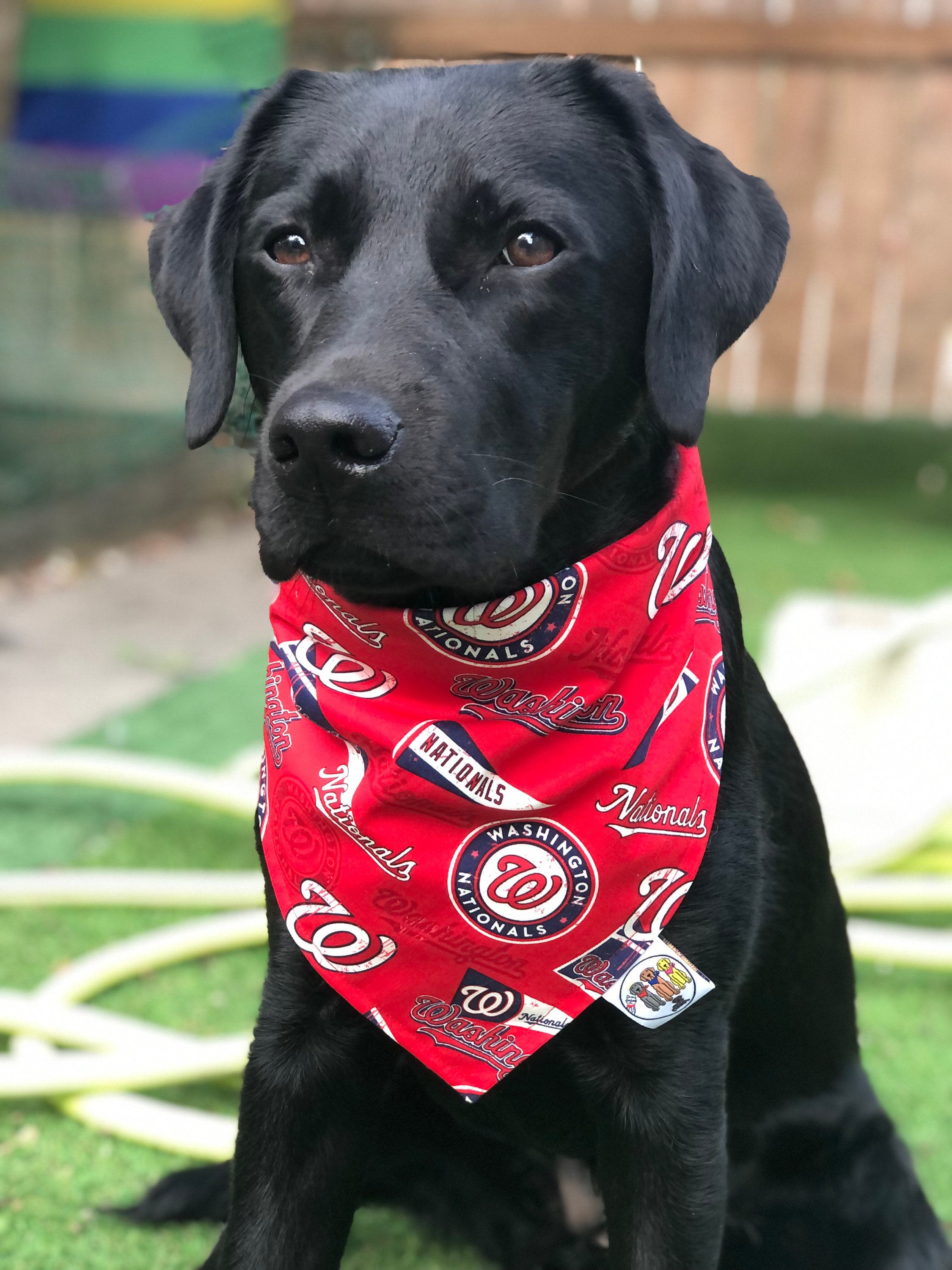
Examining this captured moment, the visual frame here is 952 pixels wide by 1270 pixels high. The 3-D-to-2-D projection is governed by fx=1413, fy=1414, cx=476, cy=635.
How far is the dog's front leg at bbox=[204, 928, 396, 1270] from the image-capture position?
5.14ft

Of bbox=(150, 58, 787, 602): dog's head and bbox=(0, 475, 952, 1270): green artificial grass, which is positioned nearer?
bbox=(150, 58, 787, 602): dog's head

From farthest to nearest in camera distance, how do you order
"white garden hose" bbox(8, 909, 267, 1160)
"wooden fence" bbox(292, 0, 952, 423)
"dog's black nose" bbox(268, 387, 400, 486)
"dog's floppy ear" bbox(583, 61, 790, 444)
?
1. "wooden fence" bbox(292, 0, 952, 423)
2. "white garden hose" bbox(8, 909, 267, 1160)
3. "dog's floppy ear" bbox(583, 61, 790, 444)
4. "dog's black nose" bbox(268, 387, 400, 486)

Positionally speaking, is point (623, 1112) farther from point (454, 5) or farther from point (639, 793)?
point (454, 5)

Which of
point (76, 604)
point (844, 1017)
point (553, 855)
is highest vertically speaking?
point (553, 855)

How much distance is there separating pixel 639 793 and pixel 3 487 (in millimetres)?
4597

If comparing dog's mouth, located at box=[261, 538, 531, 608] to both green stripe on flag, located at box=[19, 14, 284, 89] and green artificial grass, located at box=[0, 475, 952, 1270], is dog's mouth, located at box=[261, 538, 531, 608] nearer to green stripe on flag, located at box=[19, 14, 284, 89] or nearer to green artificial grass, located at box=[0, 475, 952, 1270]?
green artificial grass, located at box=[0, 475, 952, 1270]

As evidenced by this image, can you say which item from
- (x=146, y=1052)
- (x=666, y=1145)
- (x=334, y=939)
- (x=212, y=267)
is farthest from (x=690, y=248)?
(x=146, y=1052)

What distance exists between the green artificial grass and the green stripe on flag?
8.66 feet

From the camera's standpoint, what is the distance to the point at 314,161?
5.16ft

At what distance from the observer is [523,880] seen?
1566 mm

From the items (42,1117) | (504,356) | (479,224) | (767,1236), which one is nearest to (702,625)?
(504,356)

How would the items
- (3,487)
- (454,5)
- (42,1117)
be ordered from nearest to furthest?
(42,1117) → (3,487) → (454,5)

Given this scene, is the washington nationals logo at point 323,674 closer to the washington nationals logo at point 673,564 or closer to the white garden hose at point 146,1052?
the washington nationals logo at point 673,564

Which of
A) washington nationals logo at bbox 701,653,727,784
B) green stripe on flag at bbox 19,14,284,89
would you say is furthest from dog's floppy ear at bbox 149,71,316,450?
green stripe on flag at bbox 19,14,284,89
